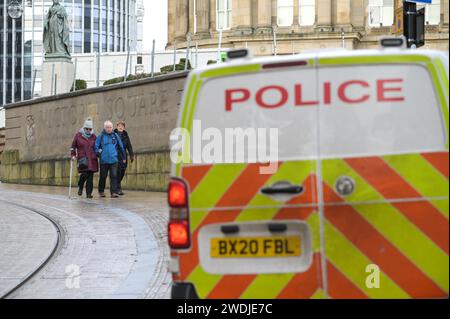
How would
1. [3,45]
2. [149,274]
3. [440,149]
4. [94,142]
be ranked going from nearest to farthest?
[440,149] → [149,274] → [94,142] → [3,45]

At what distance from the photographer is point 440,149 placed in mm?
6133

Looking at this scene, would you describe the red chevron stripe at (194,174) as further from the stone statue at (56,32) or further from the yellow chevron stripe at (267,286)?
the stone statue at (56,32)

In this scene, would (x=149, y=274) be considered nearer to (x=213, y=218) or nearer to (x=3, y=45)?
(x=213, y=218)

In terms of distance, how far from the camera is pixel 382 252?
6168 millimetres

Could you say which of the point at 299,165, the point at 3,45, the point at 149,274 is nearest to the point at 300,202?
the point at 299,165

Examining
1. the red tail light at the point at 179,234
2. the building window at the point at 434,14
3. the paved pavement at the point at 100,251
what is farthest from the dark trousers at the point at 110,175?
the building window at the point at 434,14

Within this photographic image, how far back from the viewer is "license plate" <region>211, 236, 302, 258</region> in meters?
6.29

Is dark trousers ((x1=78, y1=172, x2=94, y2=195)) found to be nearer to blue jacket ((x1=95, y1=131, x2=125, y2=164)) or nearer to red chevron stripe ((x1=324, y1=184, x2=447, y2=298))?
blue jacket ((x1=95, y1=131, x2=125, y2=164))

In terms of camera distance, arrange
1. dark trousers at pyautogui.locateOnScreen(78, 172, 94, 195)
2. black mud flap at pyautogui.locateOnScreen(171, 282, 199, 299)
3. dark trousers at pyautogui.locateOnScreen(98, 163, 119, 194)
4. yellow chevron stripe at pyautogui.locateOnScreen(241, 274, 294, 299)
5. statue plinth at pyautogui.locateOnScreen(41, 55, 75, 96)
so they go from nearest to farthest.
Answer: yellow chevron stripe at pyautogui.locateOnScreen(241, 274, 294, 299)
black mud flap at pyautogui.locateOnScreen(171, 282, 199, 299)
dark trousers at pyautogui.locateOnScreen(98, 163, 119, 194)
dark trousers at pyautogui.locateOnScreen(78, 172, 94, 195)
statue plinth at pyautogui.locateOnScreen(41, 55, 75, 96)

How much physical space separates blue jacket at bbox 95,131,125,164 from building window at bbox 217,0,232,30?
51656 millimetres

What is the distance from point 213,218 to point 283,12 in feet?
217

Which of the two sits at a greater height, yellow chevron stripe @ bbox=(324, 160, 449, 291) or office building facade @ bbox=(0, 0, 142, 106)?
office building facade @ bbox=(0, 0, 142, 106)

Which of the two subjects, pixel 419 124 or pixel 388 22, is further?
pixel 388 22

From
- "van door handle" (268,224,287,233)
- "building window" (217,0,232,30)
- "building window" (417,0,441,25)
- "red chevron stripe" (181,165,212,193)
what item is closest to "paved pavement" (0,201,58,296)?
"red chevron stripe" (181,165,212,193)
